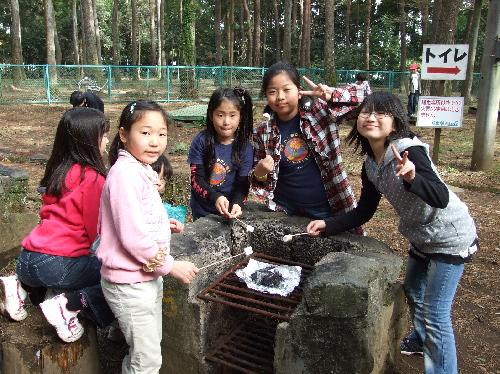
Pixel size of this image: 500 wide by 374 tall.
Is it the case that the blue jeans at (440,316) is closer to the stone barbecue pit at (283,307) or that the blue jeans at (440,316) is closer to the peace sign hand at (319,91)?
the stone barbecue pit at (283,307)

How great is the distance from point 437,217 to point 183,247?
1332 mm

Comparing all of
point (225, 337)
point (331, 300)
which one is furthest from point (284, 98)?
point (225, 337)

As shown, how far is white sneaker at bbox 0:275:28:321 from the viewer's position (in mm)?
2270

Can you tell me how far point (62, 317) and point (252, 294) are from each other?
1.00 m

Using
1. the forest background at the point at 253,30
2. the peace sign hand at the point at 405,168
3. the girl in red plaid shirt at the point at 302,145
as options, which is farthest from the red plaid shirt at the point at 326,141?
the forest background at the point at 253,30

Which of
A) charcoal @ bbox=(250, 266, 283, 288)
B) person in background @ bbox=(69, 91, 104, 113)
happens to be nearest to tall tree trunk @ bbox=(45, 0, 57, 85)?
person in background @ bbox=(69, 91, 104, 113)

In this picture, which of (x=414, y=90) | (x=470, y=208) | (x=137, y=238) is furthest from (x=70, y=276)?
(x=414, y=90)

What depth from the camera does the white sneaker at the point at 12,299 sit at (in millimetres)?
2270

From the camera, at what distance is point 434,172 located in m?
2.08

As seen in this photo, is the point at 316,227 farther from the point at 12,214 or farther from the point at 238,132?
the point at 12,214

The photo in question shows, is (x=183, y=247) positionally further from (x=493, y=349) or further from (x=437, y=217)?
(x=493, y=349)

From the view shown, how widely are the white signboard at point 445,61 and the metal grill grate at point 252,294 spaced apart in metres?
5.50

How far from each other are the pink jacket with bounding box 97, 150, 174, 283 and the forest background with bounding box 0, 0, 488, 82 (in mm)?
10182

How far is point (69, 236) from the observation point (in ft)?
7.24
